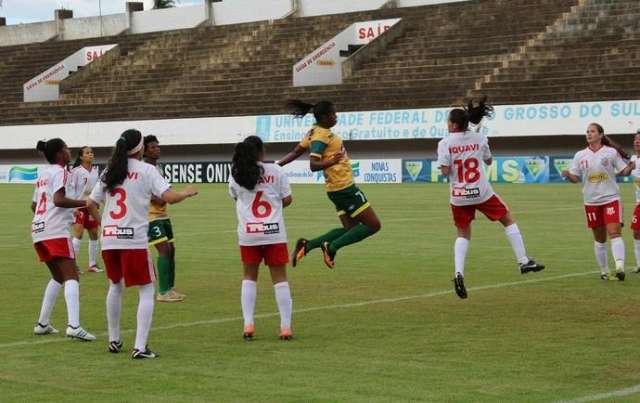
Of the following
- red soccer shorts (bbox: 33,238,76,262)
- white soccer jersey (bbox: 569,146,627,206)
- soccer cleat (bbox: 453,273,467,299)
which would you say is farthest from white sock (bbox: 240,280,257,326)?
white soccer jersey (bbox: 569,146,627,206)

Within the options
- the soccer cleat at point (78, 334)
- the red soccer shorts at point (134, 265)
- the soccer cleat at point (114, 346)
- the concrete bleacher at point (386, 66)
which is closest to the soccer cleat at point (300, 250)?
the soccer cleat at point (78, 334)

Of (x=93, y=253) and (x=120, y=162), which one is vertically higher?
(x=120, y=162)

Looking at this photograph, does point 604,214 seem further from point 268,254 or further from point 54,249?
point 54,249

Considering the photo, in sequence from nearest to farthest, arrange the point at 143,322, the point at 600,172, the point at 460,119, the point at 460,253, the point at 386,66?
the point at 143,322 → the point at 460,253 → the point at 460,119 → the point at 600,172 → the point at 386,66

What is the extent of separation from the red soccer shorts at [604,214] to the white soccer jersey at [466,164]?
2181mm

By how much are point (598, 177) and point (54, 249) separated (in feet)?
23.7

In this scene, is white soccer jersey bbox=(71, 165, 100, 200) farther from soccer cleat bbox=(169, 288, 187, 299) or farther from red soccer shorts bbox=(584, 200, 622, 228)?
red soccer shorts bbox=(584, 200, 622, 228)

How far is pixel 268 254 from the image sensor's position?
35.3ft

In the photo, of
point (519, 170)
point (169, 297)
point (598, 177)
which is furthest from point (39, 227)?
point (519, 170)

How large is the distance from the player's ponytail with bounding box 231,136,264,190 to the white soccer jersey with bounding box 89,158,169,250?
0.90 metres

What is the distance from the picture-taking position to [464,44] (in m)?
54.1

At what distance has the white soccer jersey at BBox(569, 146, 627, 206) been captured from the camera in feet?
48.6

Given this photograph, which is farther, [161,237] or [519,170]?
[519,170]

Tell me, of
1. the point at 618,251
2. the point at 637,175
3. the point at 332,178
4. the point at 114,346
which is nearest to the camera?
the point at 114,346
